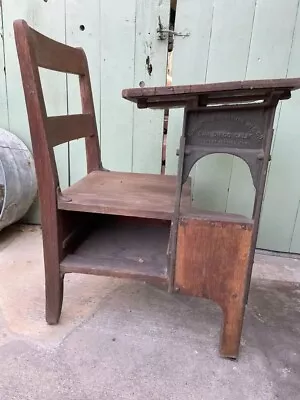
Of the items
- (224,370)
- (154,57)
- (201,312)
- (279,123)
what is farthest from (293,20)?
(224,370)

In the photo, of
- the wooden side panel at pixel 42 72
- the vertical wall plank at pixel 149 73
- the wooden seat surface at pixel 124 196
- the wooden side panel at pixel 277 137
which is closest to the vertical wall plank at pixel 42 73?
the wooden side panel at pixel 42 72

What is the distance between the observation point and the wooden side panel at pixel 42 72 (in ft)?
5.13

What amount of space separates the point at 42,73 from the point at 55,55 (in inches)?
26.7

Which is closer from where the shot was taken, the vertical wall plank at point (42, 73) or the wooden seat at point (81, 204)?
the wooden seat at point (81, 204)

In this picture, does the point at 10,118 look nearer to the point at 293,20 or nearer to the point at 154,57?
the point at 154,57

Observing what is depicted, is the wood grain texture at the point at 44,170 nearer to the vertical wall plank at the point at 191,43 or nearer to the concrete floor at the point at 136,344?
the concrete floor at the point at 136,344

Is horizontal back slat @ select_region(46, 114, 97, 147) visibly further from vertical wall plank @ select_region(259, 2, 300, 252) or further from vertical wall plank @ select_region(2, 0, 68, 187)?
vertical wall plank @ select_region(259, 2, 300, 252)

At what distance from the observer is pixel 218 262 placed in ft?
3.05

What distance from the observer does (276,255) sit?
1.73 metres

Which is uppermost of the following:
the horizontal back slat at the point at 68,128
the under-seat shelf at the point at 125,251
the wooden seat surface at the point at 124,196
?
the horizontal back slat at the point at 68,128

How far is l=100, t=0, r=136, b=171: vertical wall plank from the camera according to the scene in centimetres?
152

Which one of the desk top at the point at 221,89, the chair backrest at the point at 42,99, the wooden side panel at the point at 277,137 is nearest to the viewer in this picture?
the desk top at the point at 221,89

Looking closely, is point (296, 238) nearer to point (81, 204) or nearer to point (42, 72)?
point (81, 204)

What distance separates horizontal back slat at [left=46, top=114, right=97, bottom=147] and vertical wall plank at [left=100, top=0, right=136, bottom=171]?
1.15ft
